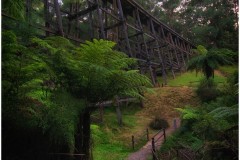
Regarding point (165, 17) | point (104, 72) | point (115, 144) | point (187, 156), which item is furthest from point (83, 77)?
point (165, 17)

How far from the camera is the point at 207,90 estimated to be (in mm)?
13930

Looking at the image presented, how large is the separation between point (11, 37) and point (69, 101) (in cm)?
134

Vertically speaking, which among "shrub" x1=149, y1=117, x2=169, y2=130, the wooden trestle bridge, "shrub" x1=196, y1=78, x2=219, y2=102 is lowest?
"shrub" x1=149, y1=117, x2=169, y2=130

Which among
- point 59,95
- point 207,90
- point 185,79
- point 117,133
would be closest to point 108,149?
point 117,133

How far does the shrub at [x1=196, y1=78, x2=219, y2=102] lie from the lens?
13.6 metres

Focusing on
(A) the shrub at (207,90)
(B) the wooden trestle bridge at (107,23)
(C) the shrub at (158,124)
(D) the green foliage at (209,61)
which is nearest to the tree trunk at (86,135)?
(B) the wooden trestle bridge at (107,23)

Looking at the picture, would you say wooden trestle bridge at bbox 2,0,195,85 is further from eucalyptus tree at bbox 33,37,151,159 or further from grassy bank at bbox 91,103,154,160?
grassy bank at bbox 91,103,154,160

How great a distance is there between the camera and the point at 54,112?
13.9ft

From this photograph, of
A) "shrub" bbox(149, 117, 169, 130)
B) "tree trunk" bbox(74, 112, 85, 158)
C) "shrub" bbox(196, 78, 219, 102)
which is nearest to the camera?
"tree trunk" bbox(74, 112, 85, 158)

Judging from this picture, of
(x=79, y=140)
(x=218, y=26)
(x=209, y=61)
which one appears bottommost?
(x=79, y=140)

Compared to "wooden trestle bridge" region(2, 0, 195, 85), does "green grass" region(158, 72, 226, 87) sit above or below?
below

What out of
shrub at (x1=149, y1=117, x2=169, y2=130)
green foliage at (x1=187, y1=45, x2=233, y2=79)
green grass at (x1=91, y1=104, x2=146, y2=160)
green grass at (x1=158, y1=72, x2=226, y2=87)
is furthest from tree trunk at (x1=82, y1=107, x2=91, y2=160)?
green grass at (x1=158, y1=72, x2=226, y2=87)

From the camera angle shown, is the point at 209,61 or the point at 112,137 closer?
the point at 112,137

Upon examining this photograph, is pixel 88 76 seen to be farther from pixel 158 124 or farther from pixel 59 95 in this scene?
pixel 158 124
